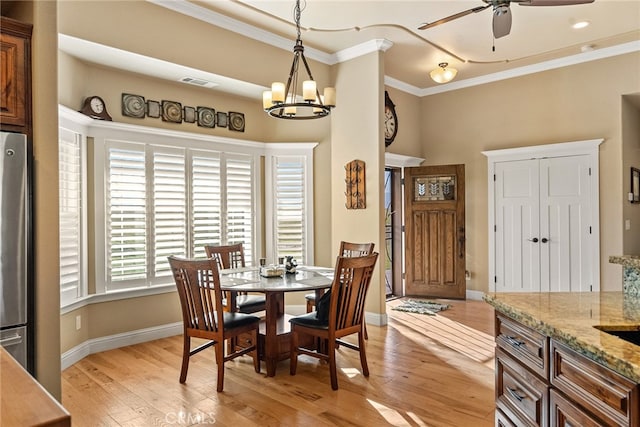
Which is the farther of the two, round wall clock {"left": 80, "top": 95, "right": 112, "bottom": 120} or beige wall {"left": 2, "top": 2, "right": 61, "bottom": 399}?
round wall clock {"left": 80, "top": 95, "right": 112, "bottom": 120}

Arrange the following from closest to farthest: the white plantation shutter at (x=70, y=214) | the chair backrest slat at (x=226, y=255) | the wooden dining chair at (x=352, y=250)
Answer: the white plantation shutter at (x=70, y=214) < the wooden dining chair at (x=352, y=250) < the chair backrest slat at (x=226, y=255)

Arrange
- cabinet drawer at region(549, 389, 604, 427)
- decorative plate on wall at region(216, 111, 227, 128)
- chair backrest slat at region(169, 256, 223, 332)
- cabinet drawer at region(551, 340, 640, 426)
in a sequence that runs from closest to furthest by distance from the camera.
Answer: cabinet drawer at region(551, 340, 640, 426), cabinet drawer at region(549, 389, 604, 427), chair backrest slat at region(169, 256, 223, 332), decorative plate on wall at region(216, 111, 227, 128)

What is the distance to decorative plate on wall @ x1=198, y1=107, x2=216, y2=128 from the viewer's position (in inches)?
200

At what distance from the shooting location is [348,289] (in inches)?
133

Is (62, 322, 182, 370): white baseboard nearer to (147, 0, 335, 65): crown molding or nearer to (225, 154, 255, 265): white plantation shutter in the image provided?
(225, 154, 255, 265): white plantation shutter

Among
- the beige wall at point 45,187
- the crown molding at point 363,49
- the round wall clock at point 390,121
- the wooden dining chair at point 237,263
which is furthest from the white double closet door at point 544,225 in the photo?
the beige wall at point 45,187

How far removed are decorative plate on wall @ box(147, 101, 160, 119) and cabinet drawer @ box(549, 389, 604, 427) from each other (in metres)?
4.45

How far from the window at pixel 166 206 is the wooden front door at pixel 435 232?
2765 mm

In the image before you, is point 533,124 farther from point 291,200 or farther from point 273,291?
point 273,291

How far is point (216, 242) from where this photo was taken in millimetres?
5188

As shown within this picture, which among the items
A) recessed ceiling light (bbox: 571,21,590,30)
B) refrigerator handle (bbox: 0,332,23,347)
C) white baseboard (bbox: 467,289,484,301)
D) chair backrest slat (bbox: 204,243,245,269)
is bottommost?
white baseboard (bbox: 467,289,484,301)

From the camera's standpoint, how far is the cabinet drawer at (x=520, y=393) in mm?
1647

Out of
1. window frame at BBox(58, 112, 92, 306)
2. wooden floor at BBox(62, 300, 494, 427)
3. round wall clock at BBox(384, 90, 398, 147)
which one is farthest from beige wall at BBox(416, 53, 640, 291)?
window frame at BBox(58, 112, 92, 306)

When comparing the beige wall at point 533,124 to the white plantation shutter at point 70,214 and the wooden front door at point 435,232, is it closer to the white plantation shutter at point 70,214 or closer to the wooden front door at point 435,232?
the wooden front door at point 435,232
